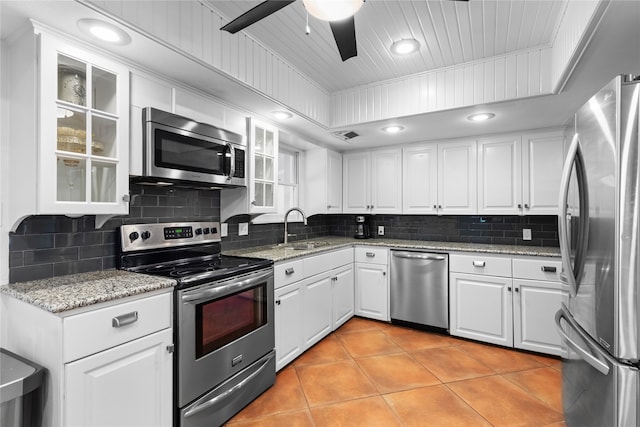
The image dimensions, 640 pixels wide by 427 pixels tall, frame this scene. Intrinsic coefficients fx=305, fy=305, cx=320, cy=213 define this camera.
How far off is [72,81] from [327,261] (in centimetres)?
228

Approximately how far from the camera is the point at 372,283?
3520 mm

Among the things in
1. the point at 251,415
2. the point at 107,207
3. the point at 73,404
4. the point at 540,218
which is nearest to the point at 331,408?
the point at 251,415

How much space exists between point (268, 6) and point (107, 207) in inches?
50.6

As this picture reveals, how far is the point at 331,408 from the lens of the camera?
1.99m

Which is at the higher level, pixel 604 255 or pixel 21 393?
pixel 604 255

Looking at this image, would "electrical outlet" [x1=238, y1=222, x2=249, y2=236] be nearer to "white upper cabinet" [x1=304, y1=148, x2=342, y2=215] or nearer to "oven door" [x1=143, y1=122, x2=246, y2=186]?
"oven door" [x1=143, y1=122, x2=246, y2=186]

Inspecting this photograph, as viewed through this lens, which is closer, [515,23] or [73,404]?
[73,404]

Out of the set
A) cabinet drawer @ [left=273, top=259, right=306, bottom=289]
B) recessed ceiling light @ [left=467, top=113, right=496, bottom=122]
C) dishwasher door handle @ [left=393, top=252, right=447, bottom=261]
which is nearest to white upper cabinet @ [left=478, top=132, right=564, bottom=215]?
recessed ceiling light @ [left=467, top=113, right=496, bottom=122]

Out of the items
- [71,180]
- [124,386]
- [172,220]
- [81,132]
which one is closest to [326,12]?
[81,132]

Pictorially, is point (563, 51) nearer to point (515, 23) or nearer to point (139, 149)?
point (515, 23)

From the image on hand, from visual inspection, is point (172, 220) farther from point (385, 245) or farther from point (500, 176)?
point (500, 176)

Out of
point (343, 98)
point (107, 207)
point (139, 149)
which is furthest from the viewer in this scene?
point (343, 98)

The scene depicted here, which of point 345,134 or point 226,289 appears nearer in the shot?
point 226,289

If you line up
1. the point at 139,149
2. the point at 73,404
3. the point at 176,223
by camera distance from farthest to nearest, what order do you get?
1. the point at 176,223
2. the point at 139,149
3. the point at 73,404
